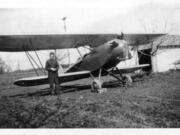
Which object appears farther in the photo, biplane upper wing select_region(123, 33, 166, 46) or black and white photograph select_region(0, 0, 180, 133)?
biplane upper wing select_region(123, 33, 166, 46)

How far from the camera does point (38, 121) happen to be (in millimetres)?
4281

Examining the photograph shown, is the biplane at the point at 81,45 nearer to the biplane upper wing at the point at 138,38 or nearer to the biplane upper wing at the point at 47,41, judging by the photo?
the biplane upper wing at the point at 47,41

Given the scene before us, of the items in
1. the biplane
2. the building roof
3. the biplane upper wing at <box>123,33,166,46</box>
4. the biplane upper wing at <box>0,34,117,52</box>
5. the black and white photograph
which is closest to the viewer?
the black and white photograph

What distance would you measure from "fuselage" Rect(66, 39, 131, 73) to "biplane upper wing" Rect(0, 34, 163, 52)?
767 mm

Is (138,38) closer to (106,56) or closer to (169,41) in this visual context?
(106,56)

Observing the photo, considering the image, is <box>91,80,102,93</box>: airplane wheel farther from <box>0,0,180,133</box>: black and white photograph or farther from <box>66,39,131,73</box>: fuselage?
<box>66,39,131,73</box>: fuselage

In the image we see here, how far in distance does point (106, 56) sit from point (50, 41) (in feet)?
8.11

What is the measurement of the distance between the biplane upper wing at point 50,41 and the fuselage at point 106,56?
30.2 inches

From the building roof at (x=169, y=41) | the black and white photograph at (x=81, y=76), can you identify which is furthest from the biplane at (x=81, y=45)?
the building roof at (x=169, y=41)

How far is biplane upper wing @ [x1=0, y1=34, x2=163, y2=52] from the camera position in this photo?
7750 millimetres

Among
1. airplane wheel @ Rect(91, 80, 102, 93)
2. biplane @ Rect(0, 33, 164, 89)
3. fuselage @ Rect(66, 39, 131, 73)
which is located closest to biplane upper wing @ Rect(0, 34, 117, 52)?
biplane @ Rect(0, 33, 164, 89)

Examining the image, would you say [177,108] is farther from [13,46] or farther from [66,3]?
[13,46]

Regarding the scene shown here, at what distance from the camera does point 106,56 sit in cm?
848

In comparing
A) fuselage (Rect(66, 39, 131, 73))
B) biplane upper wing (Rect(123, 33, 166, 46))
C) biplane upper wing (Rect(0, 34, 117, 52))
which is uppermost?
biplane upper wing (Rect(123, 33, 166, 46))
